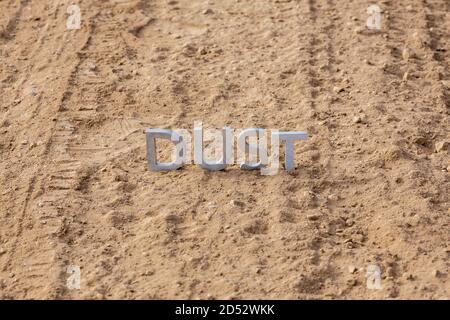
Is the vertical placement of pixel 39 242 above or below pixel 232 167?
below

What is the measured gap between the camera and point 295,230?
478cm

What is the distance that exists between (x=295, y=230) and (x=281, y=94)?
1.37 m

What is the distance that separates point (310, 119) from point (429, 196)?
96 centimetres

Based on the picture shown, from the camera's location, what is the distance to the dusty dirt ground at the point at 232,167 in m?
4.54

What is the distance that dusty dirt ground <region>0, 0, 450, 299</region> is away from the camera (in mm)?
4539

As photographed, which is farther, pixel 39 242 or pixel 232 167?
pixel 232 167

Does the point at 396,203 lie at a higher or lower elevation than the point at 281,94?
lower

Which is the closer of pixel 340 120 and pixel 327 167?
pixel 327 167

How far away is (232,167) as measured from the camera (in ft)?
17.3

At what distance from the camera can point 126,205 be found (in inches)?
197
